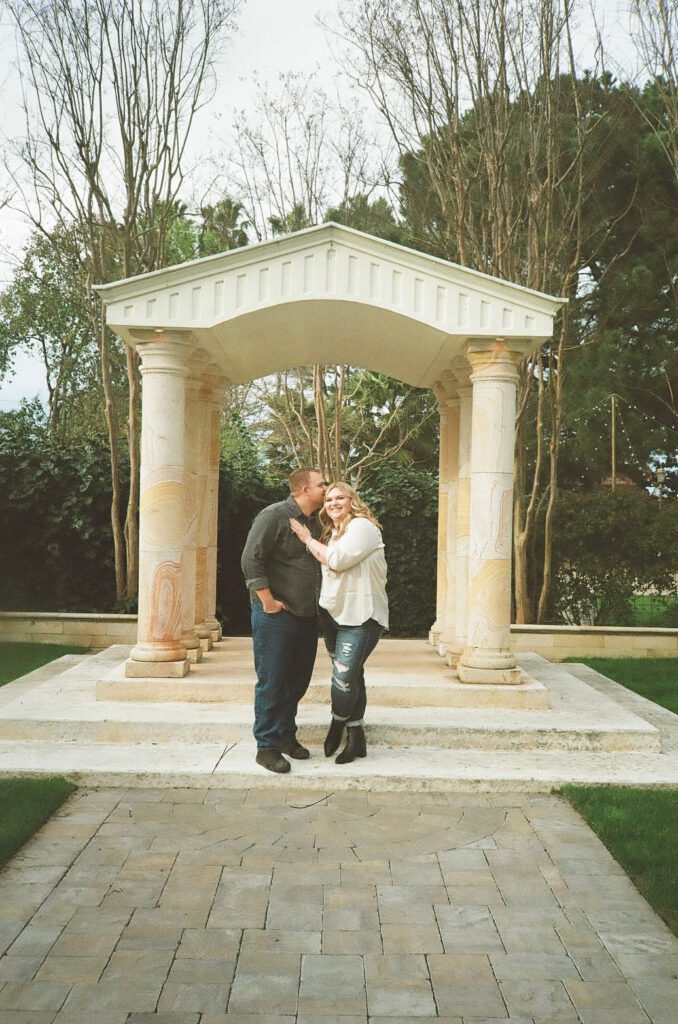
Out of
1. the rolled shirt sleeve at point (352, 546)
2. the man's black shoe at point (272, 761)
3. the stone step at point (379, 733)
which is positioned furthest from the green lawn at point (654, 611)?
the man's black shoe at point (272, 761)

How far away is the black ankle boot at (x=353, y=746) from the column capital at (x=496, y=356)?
10.6 feet

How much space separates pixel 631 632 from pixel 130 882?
9.14 metres

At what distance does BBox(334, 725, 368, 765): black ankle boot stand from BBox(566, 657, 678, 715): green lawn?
3.69 m

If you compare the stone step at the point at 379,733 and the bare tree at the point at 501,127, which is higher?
the bare tree at the point at 501,127

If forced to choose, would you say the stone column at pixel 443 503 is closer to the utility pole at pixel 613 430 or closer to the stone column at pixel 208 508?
the stone column at pixel 208 508

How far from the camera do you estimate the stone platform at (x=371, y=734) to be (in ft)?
18.3

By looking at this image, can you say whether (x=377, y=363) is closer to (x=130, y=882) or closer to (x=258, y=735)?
(x=258, y=735)

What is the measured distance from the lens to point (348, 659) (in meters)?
5.65

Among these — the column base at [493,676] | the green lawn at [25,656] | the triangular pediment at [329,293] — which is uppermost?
the triangular pediment at [329,293]

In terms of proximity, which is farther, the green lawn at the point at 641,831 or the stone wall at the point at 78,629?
the stone wall at the point at 78,629

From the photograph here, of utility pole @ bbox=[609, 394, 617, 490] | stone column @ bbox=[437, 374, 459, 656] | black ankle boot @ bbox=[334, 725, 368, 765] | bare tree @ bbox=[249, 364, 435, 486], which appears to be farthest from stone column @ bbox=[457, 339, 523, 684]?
bare tree @ bbox=[249, 364, 435, 486]

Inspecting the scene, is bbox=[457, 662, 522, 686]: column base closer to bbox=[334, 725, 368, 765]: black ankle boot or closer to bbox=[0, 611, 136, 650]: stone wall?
bbox=[334, 725, 368, 765]: black ankle boot

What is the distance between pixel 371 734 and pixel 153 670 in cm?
201

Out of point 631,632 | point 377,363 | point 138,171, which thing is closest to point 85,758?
point 377,363
